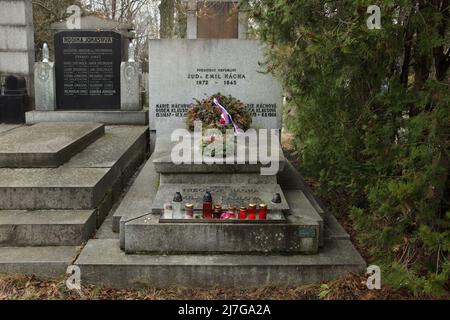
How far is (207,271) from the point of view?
4.06 m

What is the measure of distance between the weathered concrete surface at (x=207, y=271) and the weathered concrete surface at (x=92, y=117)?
16.7 ft

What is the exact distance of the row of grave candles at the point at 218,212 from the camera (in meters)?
4.31

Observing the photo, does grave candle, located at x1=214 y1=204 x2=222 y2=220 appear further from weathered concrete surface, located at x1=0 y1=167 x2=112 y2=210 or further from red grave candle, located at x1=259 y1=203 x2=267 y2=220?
weathered concrete surface, located at x1=0 y1=167 x2=112 y2=210

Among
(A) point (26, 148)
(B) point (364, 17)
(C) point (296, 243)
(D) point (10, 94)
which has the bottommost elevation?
(C) point (296, 243)

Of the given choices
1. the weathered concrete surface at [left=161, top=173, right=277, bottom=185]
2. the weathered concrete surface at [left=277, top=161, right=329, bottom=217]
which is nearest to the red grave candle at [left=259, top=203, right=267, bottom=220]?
the weathered concrete surface at [left=161, top=173, right=277, bottom=185]

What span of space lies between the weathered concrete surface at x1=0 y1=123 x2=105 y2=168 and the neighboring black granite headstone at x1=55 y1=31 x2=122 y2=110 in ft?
6.24

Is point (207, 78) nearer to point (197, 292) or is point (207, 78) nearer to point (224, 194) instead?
point (224, 194)

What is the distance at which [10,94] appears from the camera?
9594mm

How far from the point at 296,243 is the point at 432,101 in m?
1.67

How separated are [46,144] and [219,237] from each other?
2.80 meters

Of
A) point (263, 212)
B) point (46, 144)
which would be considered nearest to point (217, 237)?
point (263, 212)

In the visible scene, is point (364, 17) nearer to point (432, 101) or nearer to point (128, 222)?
point (432, 101)

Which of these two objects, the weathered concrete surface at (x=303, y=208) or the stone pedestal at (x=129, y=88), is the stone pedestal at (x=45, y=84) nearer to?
the stone pedestal at (x=129, y=88)
